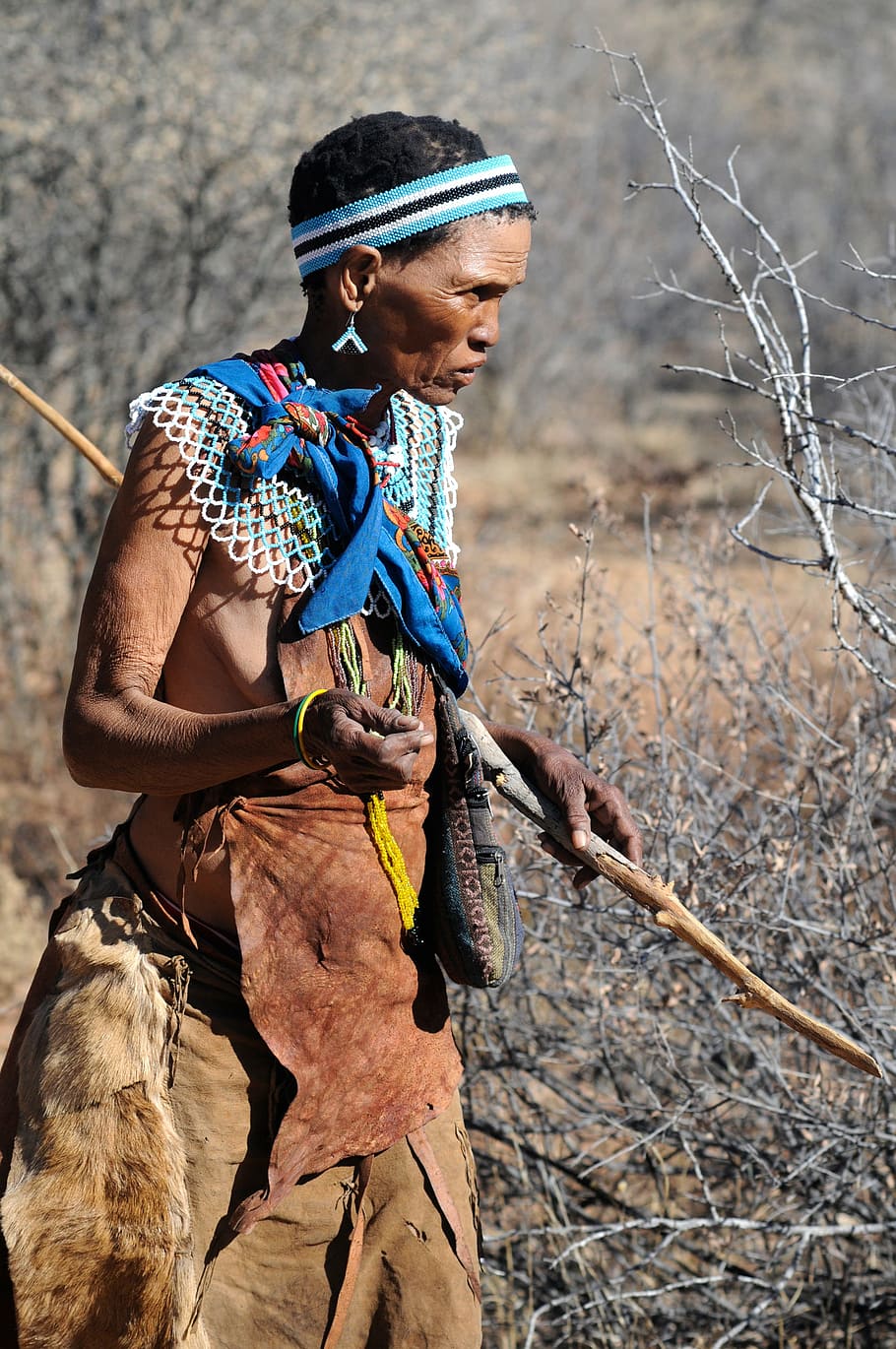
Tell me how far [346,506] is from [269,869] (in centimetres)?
46

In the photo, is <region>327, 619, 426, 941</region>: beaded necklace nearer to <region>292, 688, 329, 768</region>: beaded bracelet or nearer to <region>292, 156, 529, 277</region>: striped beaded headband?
<region>292, 688, 329, 768</region>: beaded bracelet

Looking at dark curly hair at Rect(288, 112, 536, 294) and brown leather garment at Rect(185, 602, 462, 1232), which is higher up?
dark curly hair at Rect(288, 112, 536, 294)

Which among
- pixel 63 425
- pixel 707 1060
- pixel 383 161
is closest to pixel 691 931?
pixel 383 161

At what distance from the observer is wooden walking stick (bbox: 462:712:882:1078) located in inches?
71.5

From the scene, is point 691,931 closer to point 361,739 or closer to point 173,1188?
point 361,739

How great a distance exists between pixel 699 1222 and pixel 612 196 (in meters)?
13.9

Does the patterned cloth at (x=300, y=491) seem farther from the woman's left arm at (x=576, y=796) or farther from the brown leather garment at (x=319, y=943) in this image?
the woman's left arm at (x=576, y=796)

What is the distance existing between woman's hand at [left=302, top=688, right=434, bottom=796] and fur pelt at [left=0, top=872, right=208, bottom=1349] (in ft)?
1.41

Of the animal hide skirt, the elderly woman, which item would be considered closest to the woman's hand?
the elderly woman

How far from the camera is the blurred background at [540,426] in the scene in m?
2.99

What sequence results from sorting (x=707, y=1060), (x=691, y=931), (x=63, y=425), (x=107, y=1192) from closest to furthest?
(x=107, y=1192)
(x=691, y=931)
(x=63, y=425)
(x=707, y=1060)

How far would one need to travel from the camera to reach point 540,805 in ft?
6.47

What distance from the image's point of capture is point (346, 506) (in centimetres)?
179

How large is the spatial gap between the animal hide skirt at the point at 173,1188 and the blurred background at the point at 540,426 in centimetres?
88
